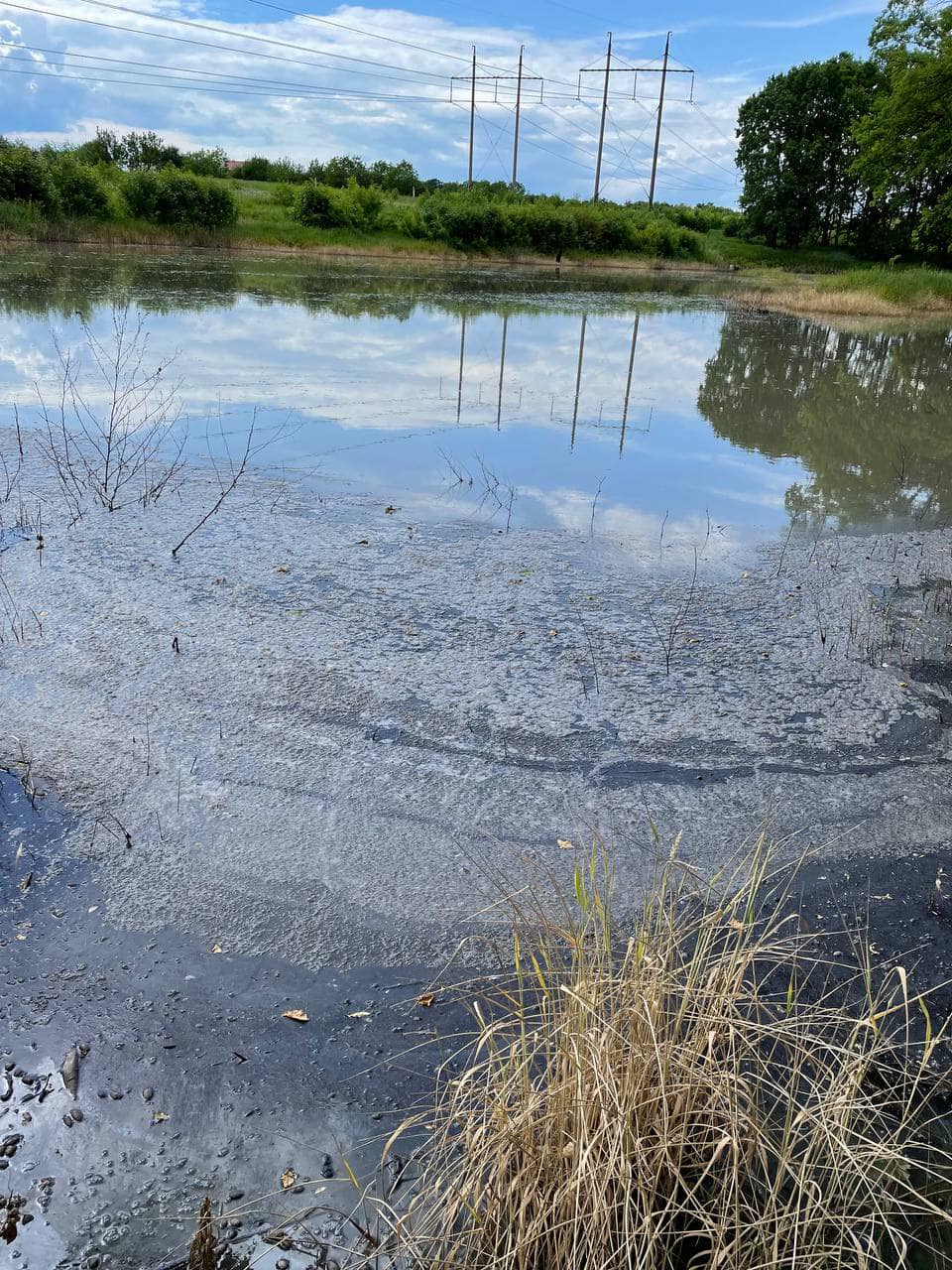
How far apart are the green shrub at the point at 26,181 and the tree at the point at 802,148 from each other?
1555 inches

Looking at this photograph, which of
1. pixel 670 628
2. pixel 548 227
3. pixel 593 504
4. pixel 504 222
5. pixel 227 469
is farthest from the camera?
pixel 548 227

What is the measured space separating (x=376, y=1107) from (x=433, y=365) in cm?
1253

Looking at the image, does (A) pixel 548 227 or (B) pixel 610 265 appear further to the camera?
(B) pixel 610 265

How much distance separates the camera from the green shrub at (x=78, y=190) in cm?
3362

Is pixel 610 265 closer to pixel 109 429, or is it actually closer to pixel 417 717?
pixel 109 429

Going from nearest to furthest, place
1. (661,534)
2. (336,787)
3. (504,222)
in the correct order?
(336,787) < (661,534) < (504,222)

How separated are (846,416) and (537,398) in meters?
3.97

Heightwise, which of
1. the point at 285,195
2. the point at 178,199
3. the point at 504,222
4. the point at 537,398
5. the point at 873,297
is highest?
the point at 285,195

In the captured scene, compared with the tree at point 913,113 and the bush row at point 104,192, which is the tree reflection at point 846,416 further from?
the bush row at point 104,192

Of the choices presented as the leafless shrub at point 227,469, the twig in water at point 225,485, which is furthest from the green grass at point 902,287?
the twig in water at point 225,485

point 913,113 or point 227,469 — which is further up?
point 913,113

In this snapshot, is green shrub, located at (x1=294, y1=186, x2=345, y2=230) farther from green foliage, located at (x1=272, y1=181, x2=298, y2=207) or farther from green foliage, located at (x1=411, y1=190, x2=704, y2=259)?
green foliage, located at (x1=411, y1=190, x2=704, y2=259)

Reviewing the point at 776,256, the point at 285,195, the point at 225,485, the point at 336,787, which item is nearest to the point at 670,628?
the point at 336,787

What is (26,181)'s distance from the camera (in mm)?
32656
